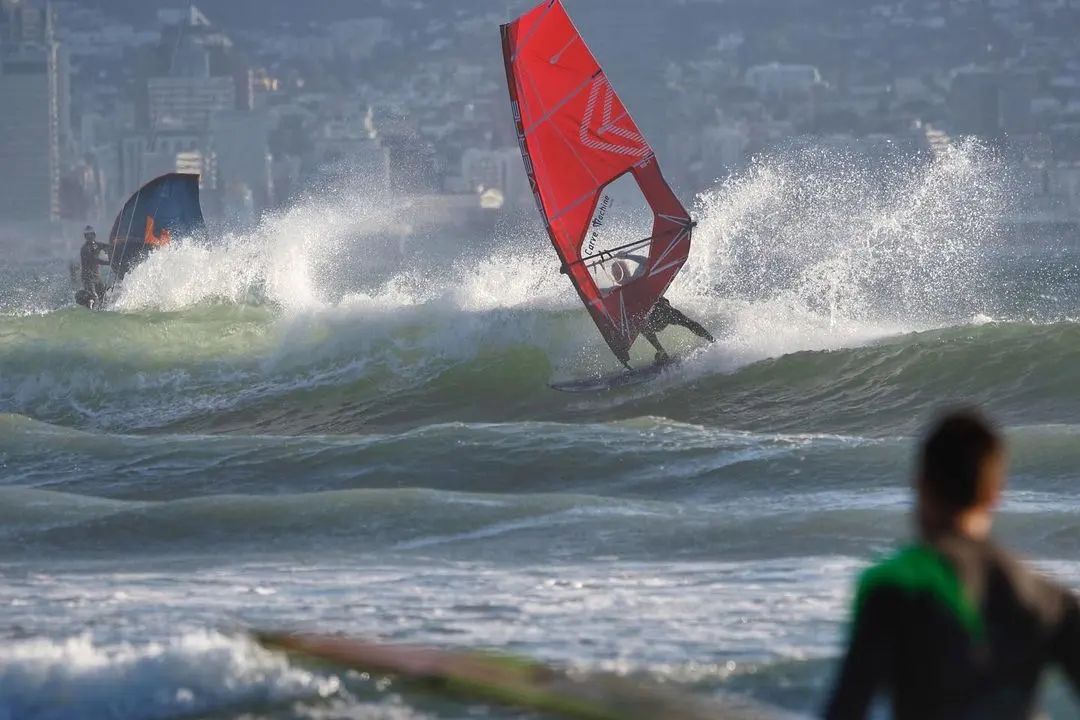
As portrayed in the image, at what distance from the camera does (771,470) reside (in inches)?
471

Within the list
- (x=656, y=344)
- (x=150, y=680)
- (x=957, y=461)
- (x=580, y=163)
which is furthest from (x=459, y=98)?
(x=957, y=461)

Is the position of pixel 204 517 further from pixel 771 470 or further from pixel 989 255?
pixel 989 255

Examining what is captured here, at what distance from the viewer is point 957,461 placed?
10.4ft

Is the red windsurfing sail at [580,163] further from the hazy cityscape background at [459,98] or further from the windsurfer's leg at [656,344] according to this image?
the hazy cityscape background at [459,98]

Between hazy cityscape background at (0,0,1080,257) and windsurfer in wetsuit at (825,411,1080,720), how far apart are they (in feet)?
301

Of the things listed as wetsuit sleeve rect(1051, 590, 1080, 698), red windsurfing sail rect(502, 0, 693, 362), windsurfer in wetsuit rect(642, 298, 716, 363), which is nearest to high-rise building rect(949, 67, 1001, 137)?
red windsurfing sail rect(502, 0, 693, 362)

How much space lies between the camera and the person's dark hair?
3164 mm

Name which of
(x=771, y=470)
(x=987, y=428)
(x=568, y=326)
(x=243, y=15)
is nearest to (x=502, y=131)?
(x=243, y=15)

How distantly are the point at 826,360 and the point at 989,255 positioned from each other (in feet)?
224

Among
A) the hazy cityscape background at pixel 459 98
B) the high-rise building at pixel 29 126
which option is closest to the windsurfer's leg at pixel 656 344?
the hazy cityscape background at pixel 459 98

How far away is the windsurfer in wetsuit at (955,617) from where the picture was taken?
311 centimetres

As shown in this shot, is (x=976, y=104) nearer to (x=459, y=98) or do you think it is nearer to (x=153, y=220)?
(x=459, y=98)

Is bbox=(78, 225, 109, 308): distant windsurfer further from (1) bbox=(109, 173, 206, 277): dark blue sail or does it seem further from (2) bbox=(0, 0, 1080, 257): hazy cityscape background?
(2) bbox=(0, 0, 1080, 257): hazy cityscape background

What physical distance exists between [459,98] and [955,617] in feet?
442
